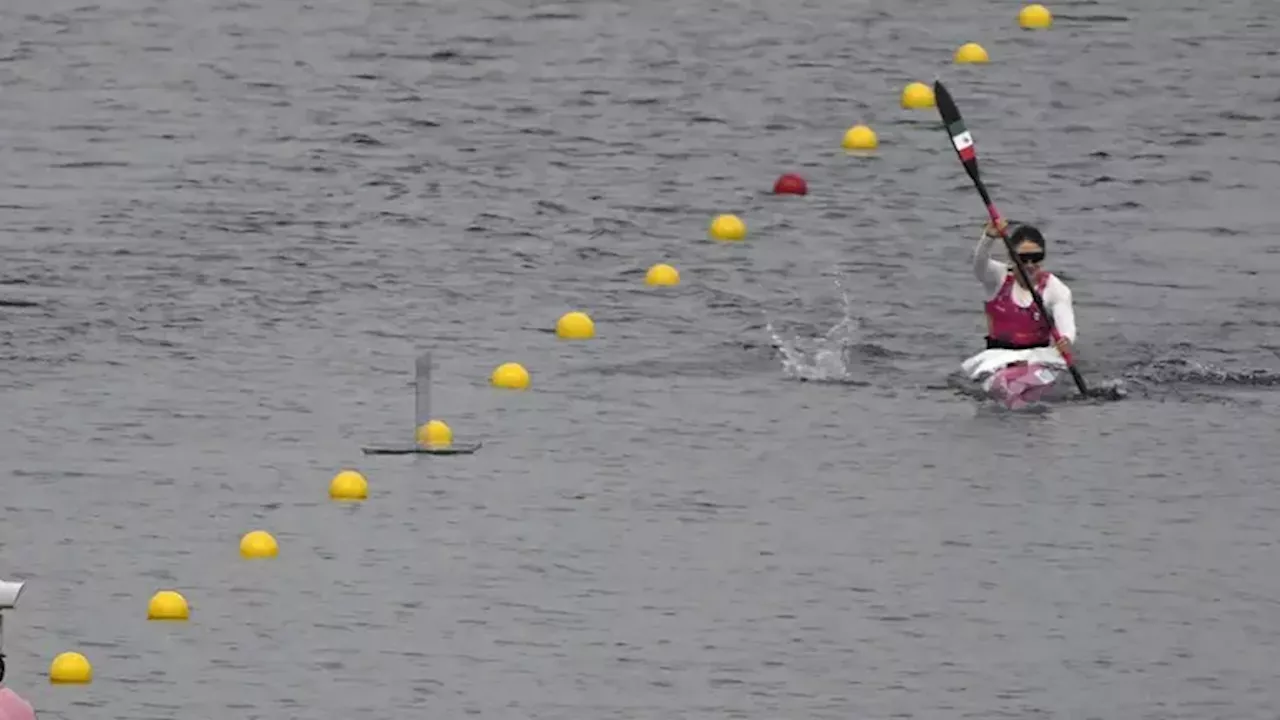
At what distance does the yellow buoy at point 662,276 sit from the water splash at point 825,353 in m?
0.95

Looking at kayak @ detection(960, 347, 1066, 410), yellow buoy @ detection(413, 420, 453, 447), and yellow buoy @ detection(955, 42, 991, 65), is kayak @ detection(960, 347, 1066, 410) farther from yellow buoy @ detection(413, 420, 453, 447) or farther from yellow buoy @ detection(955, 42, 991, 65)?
yellow buoy @ detection(955, 42, 991, 65)

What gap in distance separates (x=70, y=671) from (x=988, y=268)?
21.6 ft

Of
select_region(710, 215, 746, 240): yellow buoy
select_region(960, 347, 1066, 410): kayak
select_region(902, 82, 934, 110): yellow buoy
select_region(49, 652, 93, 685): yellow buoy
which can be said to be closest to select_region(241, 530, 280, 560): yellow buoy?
select_region(49, 652, 93, 685): yellow buoy

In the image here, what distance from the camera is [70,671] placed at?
45.0ft

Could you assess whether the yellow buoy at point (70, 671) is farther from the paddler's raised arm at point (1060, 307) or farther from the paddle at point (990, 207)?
the paddler's raised arm at point (1060, 307)

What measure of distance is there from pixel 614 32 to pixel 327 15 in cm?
255

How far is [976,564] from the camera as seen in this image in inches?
607

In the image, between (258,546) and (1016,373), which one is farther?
(1016,373)

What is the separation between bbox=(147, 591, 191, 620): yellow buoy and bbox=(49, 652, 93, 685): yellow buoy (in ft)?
2.74

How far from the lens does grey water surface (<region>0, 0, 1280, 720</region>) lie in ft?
46.6

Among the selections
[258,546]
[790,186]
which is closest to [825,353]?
[790,186]

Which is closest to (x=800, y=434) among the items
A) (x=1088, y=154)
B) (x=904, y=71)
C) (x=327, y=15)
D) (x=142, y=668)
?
(x=142, y=668)

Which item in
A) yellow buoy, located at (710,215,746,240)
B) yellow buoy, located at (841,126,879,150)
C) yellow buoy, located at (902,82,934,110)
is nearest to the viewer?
yellow buoy, located at (710,215,746,240)

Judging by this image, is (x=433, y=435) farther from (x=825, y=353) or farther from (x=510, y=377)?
(x=825, y=353)
